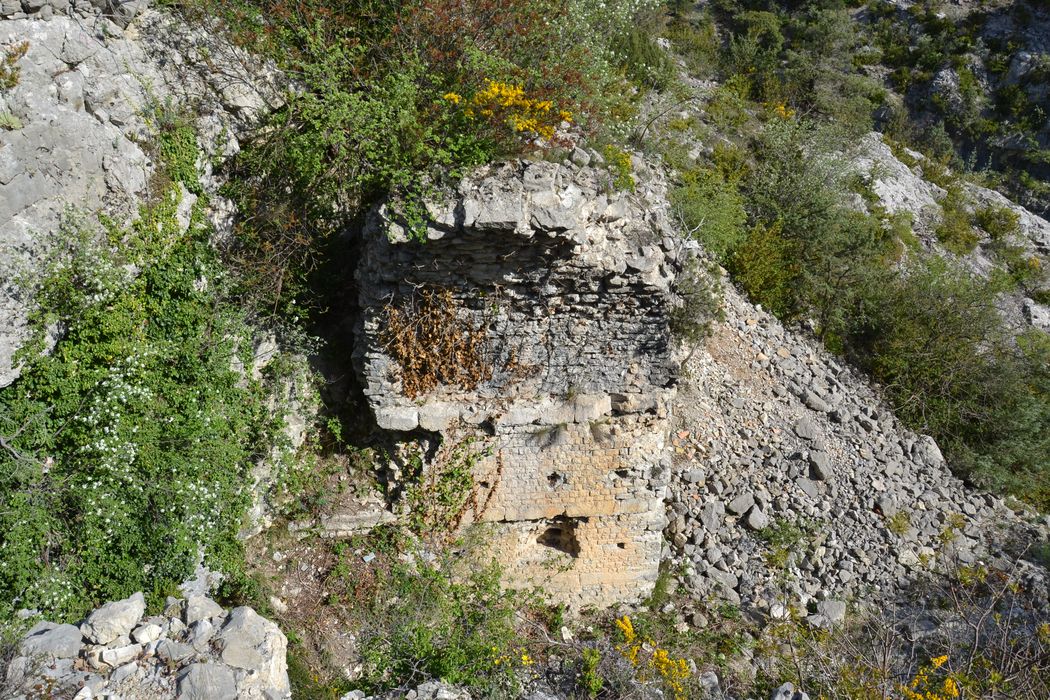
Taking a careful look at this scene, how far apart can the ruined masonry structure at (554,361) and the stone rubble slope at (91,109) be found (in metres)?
1.94

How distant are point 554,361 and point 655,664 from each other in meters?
3.09

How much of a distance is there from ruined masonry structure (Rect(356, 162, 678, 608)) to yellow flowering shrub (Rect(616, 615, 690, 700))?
70 cm

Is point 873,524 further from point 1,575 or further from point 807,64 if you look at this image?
point 807,64

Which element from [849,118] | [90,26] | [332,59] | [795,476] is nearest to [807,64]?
[849,118]

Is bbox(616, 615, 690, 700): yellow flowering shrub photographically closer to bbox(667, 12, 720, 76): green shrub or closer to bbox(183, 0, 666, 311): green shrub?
bbox(183, 0, 666, 311): green shrub

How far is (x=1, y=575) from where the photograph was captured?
14.3 feet

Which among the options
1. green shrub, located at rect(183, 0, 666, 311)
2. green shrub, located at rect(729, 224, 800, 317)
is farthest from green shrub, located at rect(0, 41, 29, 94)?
green shrub, located at rect(729, 224, 800, 317)

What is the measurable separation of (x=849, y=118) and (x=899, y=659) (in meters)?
12.1

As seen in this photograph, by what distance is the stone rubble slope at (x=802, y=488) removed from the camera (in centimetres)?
783

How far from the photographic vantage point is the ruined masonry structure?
5176mm

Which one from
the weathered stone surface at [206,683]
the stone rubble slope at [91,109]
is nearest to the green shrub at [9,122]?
the stone rubble slope at [91,109]

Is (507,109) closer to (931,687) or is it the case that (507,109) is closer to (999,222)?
(931,687)

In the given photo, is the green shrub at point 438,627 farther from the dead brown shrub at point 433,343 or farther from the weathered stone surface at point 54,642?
the weathered stone surface at point 54,642

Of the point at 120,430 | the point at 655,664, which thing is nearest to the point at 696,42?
the point at 655,664
